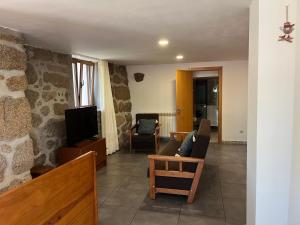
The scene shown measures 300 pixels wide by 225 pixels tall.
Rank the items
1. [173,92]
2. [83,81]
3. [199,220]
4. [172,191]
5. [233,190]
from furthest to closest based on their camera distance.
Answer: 1. [173,92]
2. [83,81]
3. [233,190]
4. [172,191]
5. [199,220]

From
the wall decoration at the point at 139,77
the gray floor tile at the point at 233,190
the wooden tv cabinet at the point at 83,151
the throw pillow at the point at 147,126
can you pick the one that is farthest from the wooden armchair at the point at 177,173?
the wall decoration at the point at 139,77

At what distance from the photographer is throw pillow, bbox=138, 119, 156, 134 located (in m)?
6.00

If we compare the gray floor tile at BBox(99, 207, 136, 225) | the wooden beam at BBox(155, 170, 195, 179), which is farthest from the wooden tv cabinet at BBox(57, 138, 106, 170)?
the wooden beam at BBox(155, 170, 195, 179)

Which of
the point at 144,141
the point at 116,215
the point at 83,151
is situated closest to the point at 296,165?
the point at 116,215

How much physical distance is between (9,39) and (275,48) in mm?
2735

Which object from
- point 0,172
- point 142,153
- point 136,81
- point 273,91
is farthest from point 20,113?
point 136,81

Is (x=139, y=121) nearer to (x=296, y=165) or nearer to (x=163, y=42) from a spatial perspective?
(x=163, y=42)

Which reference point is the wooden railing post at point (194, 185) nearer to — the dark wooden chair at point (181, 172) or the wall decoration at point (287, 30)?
the dark wooden chair at point (181, 172)

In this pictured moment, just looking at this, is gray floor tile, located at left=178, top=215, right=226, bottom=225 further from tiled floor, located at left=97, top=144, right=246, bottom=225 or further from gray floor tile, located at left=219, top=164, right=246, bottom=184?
gray floor tile, located at left=219, top=164, right=246, bottom=184

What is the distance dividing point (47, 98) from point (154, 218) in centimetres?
263

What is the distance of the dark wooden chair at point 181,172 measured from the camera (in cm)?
305

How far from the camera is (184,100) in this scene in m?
6.43

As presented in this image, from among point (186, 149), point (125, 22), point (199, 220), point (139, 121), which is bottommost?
point (199, 220)

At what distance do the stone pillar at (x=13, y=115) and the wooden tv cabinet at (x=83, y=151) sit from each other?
1.09 meters
